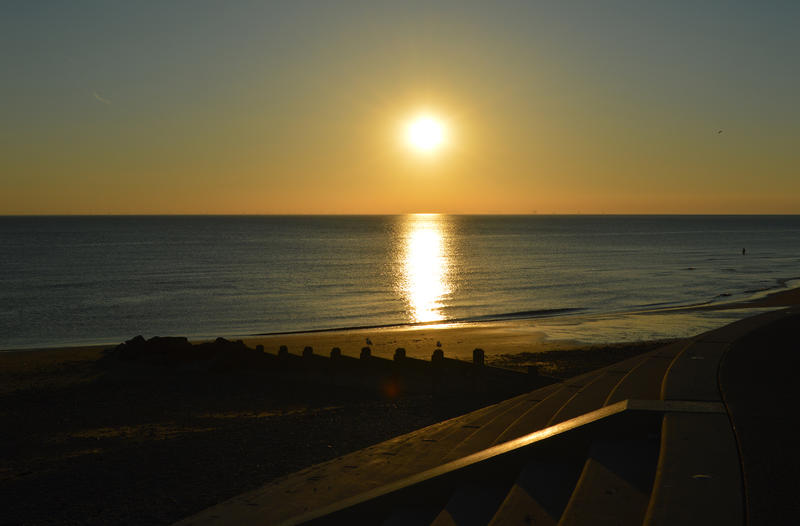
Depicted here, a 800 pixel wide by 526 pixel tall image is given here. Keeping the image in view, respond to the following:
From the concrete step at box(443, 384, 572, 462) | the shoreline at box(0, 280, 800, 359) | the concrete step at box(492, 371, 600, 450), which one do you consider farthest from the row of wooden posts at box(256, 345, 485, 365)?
the shoreline at box(0, 280, 800, 359)

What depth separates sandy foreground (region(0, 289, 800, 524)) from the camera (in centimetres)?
865

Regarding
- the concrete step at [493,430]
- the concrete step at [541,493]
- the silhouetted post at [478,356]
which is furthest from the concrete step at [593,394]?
the silhouetted post at [478,356]

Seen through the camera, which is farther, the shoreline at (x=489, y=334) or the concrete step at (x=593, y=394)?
the shoreline at (x=489, y=334)

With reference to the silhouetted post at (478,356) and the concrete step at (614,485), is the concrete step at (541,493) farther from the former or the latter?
the silhouetted post at (478,356)

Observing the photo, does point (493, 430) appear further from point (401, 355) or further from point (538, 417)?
point (401, 355)

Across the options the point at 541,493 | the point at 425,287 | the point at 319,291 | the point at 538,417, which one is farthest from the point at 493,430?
the point at 425,287

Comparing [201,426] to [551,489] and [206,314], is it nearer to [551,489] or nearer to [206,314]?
[551,489]

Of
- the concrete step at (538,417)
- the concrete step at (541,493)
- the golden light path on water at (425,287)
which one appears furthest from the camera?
the golden light path on water at (425,287)

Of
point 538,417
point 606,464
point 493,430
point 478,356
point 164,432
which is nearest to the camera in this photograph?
point 606,464

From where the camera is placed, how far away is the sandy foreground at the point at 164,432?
8648 millimetres

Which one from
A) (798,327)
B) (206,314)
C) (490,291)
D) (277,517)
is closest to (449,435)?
(277,517)

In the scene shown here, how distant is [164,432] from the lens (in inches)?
491

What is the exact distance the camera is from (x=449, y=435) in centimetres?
823

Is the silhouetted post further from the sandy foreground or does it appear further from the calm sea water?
the calm sea water
